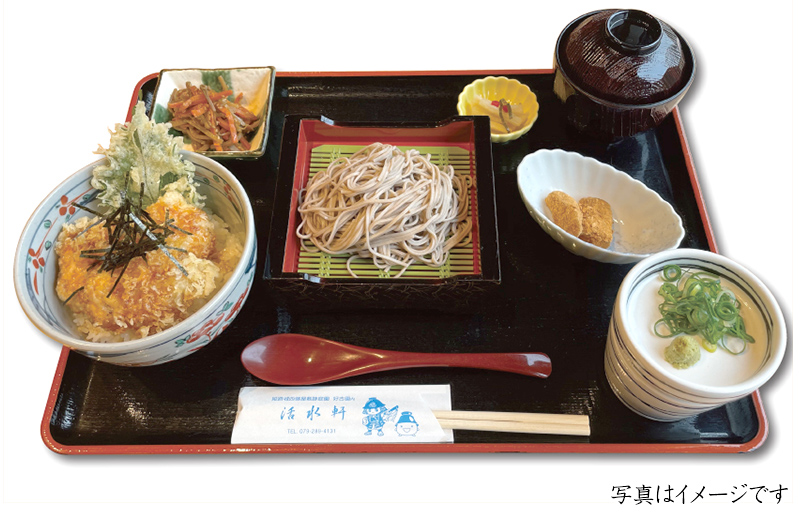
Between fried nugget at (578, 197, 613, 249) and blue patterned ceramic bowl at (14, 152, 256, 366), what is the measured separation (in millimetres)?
1521

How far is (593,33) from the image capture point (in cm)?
255

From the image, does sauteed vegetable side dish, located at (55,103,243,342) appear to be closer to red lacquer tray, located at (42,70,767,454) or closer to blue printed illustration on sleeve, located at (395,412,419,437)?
red lacquer tray, located at (42,70,767,454)

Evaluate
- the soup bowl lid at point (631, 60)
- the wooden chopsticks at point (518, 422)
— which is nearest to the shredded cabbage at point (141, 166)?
the wooden chopsticks at point (518, 422)

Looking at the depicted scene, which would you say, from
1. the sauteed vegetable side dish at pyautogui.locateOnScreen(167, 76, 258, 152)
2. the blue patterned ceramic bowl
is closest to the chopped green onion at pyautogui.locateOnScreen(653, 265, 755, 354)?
the blue patterned ceramic bowl

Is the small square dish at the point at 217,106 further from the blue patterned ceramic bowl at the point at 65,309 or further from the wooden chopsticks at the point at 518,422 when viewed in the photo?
the wooden chopsticks at the point at 518,422

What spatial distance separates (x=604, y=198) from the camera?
2.65 m

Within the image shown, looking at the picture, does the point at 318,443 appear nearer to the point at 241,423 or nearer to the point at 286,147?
the point at 241,423

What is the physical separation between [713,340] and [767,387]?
0.58 metres

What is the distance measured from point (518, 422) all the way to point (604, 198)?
1.25 meters

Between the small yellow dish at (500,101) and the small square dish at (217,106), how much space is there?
1.15 meters

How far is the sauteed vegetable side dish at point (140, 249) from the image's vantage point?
6.57 ft

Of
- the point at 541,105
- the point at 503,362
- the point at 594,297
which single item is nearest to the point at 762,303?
the point at 594,297

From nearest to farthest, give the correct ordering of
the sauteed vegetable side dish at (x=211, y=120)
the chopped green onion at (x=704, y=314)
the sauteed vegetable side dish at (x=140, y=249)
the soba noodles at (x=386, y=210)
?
the chopped green onion at (x=704, y=314)
the sauteed vegetable side dish at (x=140, y=249)
the soba noodles at (x=386, y=210)
the sauteed vegetable side dish at (x=211, y=120)

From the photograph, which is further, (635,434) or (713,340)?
(635,434)
